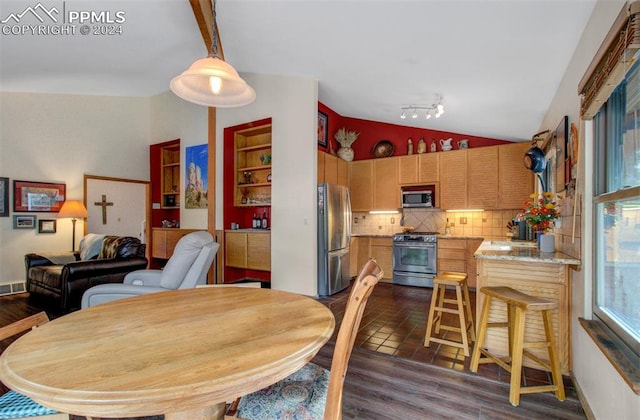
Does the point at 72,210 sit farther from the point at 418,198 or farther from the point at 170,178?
the point at 418,198

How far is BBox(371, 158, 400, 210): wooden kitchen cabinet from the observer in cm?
548

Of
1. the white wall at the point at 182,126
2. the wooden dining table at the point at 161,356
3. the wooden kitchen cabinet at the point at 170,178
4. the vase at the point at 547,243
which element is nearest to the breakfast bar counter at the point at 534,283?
the vase at the point at 547,243

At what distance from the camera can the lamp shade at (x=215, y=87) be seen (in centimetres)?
204

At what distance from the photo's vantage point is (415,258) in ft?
16.4

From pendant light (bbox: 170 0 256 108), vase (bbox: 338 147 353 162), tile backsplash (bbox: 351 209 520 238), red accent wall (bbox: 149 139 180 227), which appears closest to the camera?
pendant light (bbox: 170 0 256 108)

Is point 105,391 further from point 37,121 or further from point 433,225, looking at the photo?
point 37,121

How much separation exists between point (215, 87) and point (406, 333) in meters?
2.79

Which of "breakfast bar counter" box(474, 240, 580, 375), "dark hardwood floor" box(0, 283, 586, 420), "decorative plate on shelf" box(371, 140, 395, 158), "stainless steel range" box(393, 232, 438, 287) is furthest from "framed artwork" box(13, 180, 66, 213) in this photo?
"breakfast bar counter" box(474, 240, 580, 375)

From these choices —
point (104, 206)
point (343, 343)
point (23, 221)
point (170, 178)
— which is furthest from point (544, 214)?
point (104, 206)

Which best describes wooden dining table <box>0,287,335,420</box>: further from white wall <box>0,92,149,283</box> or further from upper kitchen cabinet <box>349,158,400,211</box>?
white wall <box>0,92,149,283</box>

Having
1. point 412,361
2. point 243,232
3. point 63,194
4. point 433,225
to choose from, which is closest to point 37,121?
point 63,194

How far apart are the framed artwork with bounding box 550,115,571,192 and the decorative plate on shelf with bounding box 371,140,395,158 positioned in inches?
121

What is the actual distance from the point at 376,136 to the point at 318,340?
529cm

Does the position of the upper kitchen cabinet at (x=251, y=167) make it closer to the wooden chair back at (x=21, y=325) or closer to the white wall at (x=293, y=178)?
the white wall at (x=293, y=178)
